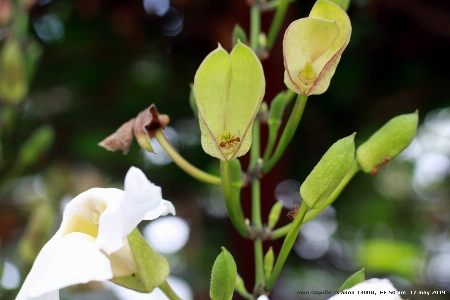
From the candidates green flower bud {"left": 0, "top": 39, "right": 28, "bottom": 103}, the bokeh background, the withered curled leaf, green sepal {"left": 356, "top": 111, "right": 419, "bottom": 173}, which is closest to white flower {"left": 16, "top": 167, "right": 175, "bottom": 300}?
the withered curled leaf

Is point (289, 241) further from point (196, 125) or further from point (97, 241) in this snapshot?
point (196, 125)

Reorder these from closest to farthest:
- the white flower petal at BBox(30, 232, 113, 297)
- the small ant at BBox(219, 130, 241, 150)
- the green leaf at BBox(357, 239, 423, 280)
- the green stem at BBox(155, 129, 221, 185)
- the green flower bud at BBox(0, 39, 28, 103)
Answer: the white flower petal at BBox(30, 232, 113, 297) → the small ant at BBox(219, 130, 241, 150) → the green stem at BBox(155, 129, 221, 185) → the green flower bud at BBox(0, 39, 28, 103) → the green leaf at BBox(357, 239, 423, 280)

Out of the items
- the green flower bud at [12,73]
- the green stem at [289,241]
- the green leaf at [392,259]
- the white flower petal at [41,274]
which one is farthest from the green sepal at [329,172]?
the green leaf at [392,259]

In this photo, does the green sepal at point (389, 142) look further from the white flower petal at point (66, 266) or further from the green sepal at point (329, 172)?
the white flower petal at point (66, 266)

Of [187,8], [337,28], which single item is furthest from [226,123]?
[187,8]

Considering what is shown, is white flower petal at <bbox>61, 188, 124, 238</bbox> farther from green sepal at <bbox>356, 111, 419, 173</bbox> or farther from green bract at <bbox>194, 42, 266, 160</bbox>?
green sepal at <bbox>356, 111, 419, 173</bbox>

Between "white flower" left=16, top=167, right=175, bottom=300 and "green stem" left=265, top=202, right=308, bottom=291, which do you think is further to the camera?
"green stem" left=265, top=202, right=308, bottom=291

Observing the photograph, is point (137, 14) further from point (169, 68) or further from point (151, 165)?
point (151, 165)
